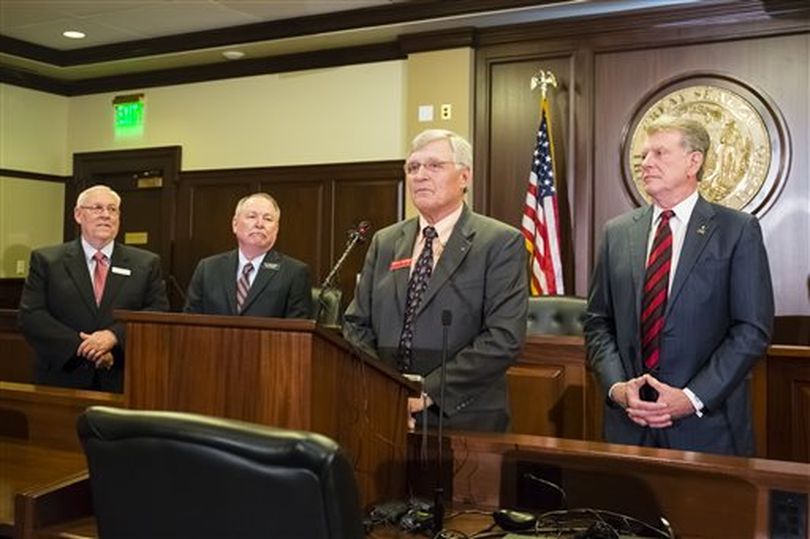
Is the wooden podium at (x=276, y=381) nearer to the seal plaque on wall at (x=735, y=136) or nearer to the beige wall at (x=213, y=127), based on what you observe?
the seal plaque on wall at (x=735, y=136)

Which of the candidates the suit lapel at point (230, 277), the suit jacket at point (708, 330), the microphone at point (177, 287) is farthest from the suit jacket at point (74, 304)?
the microphone at point (177, 287)

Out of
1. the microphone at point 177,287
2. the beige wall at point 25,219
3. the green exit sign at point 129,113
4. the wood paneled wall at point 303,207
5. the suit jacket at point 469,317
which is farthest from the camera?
the green exit sign at point 129,113

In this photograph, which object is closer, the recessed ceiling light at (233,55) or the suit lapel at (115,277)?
the suit lapel at (115,277)

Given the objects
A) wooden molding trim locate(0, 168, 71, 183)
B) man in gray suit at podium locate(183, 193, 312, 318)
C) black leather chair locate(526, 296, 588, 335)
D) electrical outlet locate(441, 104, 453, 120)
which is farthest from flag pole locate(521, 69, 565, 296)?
wooden molding trim locate(0, 168, 71, 183)

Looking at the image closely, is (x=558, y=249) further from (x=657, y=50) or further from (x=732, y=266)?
(x=732, y=266)

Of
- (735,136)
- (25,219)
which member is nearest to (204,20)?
(25,219)

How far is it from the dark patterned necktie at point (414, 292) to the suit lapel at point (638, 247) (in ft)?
1.90

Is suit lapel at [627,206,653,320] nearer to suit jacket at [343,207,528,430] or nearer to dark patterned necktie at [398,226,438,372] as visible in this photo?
suit jacket at [343,207,528,430]

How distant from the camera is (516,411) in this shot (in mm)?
3660

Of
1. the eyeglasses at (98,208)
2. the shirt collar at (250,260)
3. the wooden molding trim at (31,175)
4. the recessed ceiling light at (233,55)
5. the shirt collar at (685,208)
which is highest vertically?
the recessed ceiling light at (233,55)

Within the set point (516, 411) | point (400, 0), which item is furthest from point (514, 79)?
point (516, 411)

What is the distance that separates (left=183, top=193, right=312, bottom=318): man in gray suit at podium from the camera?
137 inches

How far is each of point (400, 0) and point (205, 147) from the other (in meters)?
2.38

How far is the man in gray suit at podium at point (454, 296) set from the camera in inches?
86.0
